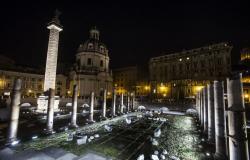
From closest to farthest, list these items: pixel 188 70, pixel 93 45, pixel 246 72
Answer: pixel 246 72
pixel 188 70
pixel 93 45

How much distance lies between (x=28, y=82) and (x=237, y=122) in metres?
58.7

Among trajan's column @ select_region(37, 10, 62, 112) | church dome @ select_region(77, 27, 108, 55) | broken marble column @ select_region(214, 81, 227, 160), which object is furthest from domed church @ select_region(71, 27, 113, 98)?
broken marble column @ select_region(214, 81, 227, 160)

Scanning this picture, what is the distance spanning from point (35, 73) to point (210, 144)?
56766mm

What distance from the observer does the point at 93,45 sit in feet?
184

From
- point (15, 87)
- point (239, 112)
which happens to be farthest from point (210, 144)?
point (15, 87)

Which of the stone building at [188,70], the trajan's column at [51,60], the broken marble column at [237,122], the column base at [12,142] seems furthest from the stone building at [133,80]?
the broken marble column at [237,122]

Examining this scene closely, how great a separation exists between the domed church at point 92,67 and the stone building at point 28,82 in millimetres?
9301

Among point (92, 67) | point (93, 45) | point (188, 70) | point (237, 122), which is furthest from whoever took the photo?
point (93, 45)

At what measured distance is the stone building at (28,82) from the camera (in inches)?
1731

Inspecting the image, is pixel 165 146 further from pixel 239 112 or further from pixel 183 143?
pixel 239 112

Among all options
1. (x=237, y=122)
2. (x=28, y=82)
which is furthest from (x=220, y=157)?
(x=28, y=82)

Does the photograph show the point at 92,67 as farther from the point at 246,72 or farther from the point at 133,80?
the point at 246,72

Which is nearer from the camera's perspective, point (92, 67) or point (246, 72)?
point (246, 72)

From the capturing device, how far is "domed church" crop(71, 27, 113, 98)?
50.4 metres
